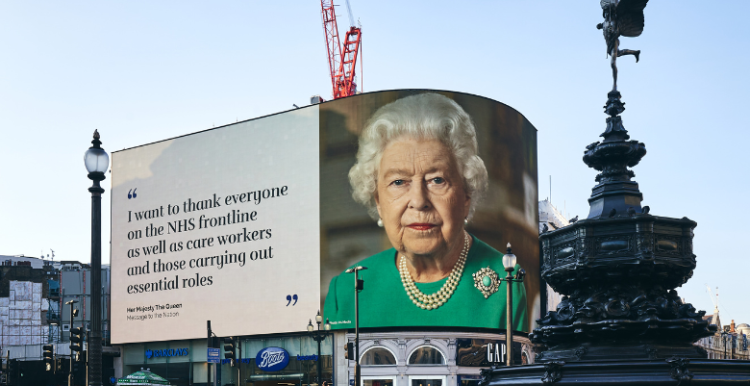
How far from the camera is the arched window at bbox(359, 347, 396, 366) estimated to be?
199 ft

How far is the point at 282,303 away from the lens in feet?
210

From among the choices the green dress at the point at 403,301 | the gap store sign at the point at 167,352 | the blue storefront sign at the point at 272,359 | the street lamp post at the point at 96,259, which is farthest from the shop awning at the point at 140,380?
the street lamp post at the point at 96,259

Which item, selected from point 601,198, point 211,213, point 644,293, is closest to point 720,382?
point 644,293

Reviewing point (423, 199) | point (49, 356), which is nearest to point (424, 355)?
point (423, 199)

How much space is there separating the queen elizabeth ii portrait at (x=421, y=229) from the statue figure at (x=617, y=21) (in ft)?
162

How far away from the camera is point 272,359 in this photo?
65.3 meters

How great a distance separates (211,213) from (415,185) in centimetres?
1772

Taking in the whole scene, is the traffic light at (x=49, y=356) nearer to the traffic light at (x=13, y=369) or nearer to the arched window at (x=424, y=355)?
the traffic light at (x=13, y=369)

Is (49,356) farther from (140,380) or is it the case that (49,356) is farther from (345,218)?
(345,218)

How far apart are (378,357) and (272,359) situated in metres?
9.05

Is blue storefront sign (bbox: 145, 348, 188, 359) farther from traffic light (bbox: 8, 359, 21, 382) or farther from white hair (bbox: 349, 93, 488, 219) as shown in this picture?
white hair (bbox: 349, 93, 488, 219)

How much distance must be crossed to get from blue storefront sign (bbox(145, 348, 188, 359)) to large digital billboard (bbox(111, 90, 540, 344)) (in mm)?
1396

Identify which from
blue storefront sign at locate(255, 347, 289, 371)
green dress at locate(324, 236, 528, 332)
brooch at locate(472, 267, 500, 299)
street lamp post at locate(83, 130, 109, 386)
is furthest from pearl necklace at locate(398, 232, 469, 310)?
street lamp post at locate(83, 130, 109, 386)

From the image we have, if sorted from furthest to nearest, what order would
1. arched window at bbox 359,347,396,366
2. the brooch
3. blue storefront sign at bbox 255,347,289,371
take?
blue storefront sign at bbox 255,347,289,371, arched window at bbox 359,347,396,366, the brooch
